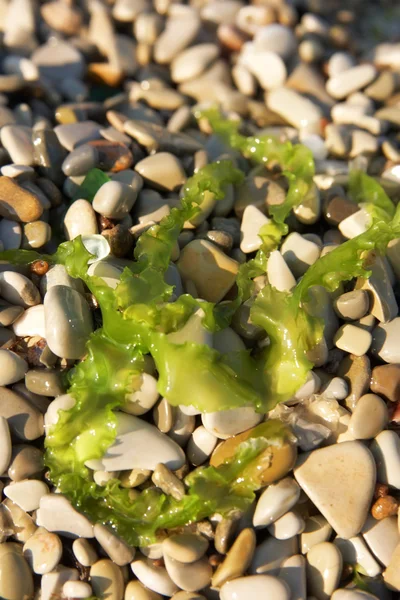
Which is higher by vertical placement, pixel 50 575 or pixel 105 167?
pixel 105 167

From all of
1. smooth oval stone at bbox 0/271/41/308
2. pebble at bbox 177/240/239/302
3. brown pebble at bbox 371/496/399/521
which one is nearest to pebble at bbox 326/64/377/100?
pebble at bbox 177/240/239/302

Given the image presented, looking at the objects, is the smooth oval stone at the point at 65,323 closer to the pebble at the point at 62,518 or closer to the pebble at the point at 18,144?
the pebble at the point at 62,518

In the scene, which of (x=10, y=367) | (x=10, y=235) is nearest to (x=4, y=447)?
(x=10, y=367)

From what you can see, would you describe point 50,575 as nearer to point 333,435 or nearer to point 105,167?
point 333,435

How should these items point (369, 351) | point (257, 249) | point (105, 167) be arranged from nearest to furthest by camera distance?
point (369, 351), point (257, 249), point (105, 167)

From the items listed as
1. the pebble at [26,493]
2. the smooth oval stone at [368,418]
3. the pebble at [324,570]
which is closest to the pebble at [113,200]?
the pebble at [26,493]

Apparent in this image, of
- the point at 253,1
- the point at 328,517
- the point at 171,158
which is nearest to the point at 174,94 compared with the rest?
the point at 171,158
